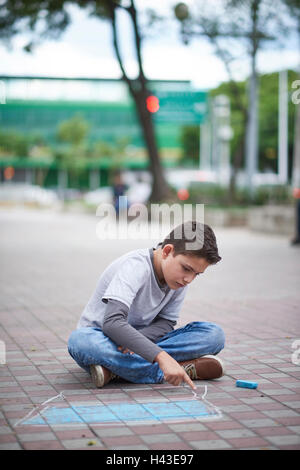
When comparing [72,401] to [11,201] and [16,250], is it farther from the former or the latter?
[11,201]

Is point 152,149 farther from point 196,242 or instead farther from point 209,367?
point 196,242

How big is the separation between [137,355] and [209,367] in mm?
448

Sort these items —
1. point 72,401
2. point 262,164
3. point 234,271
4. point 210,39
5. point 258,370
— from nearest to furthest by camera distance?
point 72,401 < point 258,370 < point 234,271 < point 210,39 < point 262,164

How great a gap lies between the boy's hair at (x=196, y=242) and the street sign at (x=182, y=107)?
1845cm

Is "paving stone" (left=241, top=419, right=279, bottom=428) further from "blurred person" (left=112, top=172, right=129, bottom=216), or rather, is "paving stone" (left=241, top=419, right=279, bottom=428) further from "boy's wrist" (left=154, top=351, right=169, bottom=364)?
"blurred person" (left=112, top=172, right=129, bottom=216)

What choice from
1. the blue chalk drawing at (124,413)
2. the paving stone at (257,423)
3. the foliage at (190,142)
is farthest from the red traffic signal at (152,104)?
the foliage at (190,142)

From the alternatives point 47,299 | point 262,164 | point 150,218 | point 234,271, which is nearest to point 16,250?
point 234,271

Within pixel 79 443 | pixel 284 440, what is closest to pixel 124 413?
pixel 79 443

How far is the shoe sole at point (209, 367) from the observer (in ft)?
14.5

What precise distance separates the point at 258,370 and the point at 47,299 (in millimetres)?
3415

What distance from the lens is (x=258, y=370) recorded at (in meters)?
4.77

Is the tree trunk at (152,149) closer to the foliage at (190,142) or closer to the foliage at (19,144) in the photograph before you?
the foliage at (19,144)

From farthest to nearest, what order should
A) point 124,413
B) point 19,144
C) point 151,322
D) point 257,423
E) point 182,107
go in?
1. point 19,144
2. point 182,107
3. point 151,322
4. point 124,413
5. point 257,423

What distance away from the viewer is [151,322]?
14.9ft
